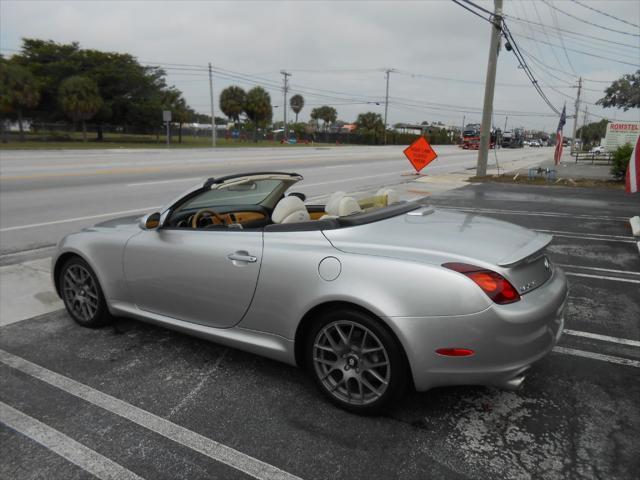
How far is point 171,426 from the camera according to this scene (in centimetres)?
279

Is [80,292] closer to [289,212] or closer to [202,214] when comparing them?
[202,214]

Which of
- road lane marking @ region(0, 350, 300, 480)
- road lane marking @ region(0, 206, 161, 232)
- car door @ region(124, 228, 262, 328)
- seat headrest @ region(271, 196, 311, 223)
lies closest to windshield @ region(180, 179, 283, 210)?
car door @ region(124, 228, 262, 328)

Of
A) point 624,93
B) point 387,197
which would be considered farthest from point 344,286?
point 624,93

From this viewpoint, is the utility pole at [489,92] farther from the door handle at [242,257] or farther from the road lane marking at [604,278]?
the door handle at [242,257]

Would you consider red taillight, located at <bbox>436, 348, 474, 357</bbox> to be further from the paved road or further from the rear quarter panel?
the paved road

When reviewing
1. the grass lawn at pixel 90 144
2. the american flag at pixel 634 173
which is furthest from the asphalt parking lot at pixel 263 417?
the grass lawn at pixel 90 144

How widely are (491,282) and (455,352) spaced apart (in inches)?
16.3

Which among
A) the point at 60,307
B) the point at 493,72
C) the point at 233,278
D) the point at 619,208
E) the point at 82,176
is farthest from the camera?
the point at 493,72

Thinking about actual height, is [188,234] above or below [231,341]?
above

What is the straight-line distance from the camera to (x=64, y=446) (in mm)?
2609

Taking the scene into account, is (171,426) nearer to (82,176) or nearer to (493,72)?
(82,176)

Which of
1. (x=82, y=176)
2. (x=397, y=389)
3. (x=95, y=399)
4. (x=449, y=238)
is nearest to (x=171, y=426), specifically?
(x=95, y=399)

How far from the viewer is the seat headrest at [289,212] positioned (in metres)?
3.33

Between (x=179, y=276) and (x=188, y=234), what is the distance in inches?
12.2
